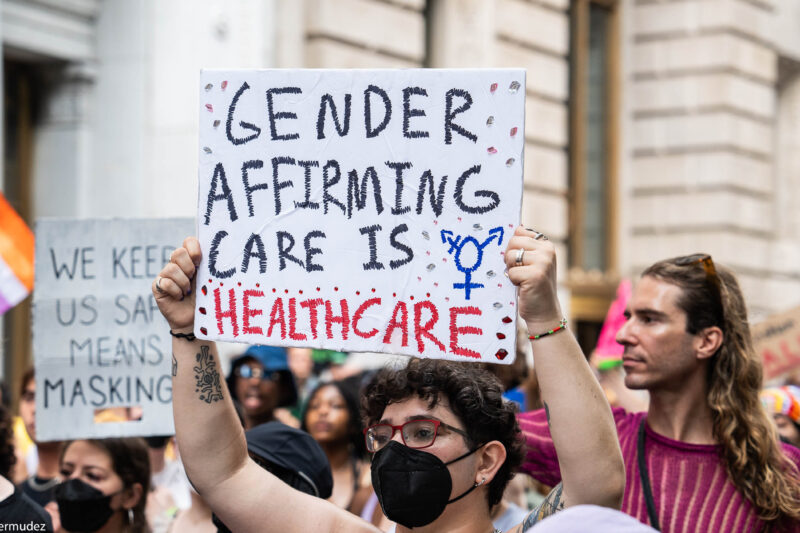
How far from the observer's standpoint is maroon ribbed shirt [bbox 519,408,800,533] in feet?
11.8

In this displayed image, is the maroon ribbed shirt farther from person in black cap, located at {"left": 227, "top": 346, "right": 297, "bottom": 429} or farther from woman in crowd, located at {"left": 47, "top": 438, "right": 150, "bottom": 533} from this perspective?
person in black cap, located at {"left": 227, "top": 346, "right": 297, "bottom": 429}

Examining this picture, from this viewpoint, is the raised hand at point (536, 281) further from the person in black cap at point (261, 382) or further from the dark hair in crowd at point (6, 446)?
the person in black cap at point (261, 382)

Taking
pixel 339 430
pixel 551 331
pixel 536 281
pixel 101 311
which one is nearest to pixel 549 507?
pixel 551 331

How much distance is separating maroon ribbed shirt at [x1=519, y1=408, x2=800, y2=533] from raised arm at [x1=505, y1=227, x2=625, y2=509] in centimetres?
84

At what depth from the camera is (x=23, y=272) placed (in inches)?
215

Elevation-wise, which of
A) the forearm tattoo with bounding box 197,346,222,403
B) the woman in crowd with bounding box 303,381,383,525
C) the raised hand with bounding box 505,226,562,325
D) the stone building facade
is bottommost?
the woman in crowd with bounding box 303,381,383,525

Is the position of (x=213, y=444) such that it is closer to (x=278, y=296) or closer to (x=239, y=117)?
(x=278, y=296)

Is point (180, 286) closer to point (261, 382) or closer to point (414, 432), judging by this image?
point (414, 432)

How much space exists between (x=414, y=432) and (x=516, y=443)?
31 centimetres

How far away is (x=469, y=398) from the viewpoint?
3277mm

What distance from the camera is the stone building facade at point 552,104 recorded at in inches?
404

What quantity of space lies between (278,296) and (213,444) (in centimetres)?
41

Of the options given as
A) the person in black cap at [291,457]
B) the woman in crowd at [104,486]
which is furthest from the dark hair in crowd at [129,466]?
the person in black cap at [291,457]

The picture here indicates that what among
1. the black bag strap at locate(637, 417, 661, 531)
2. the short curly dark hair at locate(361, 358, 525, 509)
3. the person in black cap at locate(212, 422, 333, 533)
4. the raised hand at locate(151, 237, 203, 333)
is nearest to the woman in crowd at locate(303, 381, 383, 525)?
the person in black cap at locate(212, 422, 333, 533)
